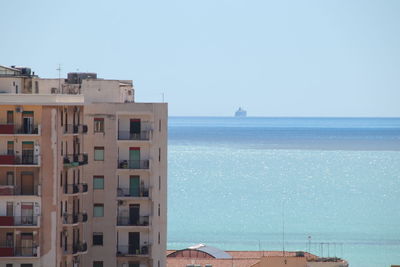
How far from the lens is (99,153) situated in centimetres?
5862

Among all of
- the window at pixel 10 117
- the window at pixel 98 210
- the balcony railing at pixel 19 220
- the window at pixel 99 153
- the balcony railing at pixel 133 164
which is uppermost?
the window at pixel 10 117

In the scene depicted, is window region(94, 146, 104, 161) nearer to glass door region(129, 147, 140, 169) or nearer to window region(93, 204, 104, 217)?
glass door region(129, 147, 140, 169)

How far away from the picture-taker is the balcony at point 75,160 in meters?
55.6

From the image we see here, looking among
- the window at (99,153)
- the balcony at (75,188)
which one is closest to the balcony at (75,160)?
the window at (99,153)

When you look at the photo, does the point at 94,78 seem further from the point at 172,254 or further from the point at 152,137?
the point at 172,254

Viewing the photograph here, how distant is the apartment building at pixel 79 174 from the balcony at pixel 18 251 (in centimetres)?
4

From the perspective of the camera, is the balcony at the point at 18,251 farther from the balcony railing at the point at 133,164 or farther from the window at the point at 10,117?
the balcony railing at the point at 133,164

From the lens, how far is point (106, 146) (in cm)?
5862

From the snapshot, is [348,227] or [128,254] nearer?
[128,254]

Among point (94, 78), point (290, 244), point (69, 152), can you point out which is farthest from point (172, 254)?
point (290, 244)

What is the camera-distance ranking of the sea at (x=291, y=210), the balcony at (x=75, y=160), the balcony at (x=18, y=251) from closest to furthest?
the balcony at (x=18, y=251)
the balcony at (x=75, y=160)
the sea at (x=291, y=210)

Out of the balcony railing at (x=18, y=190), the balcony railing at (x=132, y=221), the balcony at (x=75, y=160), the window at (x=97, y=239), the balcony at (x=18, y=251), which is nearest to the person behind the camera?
the balcony at (x=18, y=251)

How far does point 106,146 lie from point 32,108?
5.31m

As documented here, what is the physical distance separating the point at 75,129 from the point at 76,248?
4.51 metres
